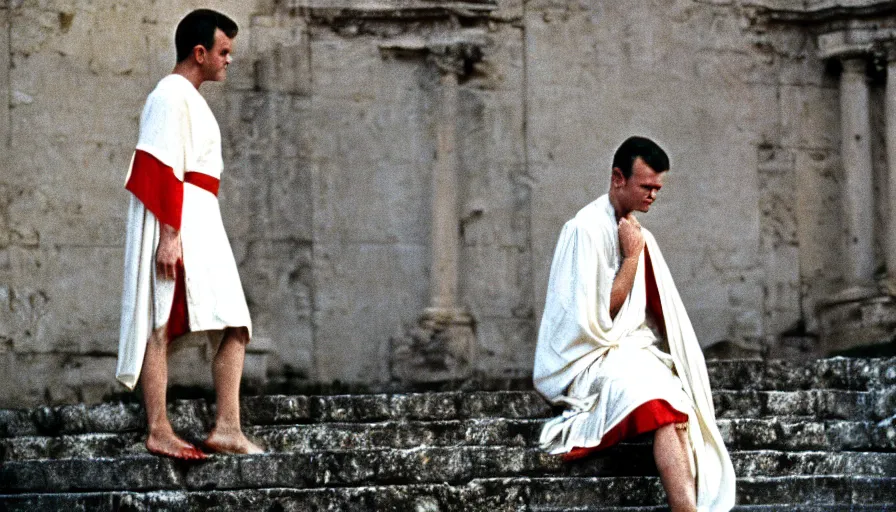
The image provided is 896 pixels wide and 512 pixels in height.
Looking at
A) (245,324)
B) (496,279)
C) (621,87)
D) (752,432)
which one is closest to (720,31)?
(621,87)

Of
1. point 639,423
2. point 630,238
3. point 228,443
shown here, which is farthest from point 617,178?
point 228,443

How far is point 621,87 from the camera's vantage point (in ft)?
49.0

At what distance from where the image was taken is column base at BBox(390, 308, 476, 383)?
46.8 feet

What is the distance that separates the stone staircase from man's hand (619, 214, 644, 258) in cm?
89

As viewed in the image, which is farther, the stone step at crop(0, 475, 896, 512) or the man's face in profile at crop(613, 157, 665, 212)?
the man's face in profile at crop(613, 157, 665, 212)

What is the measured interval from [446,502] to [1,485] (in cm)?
195

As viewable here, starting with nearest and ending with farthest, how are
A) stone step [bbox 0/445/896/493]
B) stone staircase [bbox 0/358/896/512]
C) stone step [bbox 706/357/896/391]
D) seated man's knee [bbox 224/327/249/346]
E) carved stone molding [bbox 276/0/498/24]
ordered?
stone staircase [bbox 0/358/896/512]
stone step [bbox 0/445/896/493]
seated man's knee [bbox 224/327/249/346]
stone step [bbox 706/357/896/391]
carved stone molding [bbox 276/0/498/24]

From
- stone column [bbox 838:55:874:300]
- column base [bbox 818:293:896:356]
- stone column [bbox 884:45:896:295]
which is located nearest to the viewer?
column base [bbox 818:293:896:356]

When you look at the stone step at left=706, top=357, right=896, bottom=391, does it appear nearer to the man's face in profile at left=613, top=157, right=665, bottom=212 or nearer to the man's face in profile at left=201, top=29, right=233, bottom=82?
the man's face in profile at left=613, top=157, right=665, bottom=212

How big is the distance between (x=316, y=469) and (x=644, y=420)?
1390 millimetres

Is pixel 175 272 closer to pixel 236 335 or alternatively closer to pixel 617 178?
pixel 236 335

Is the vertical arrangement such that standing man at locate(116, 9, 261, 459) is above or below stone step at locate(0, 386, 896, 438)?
above

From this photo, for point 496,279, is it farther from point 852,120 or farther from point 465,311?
point 852,120

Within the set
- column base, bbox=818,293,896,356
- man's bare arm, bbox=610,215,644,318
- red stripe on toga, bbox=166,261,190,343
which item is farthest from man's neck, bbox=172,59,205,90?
column base, bbox=818,293,896,356
